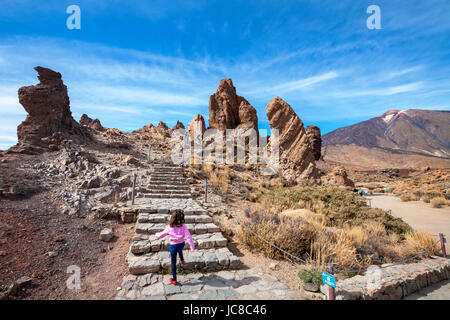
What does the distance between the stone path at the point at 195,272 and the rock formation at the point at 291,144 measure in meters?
10.0

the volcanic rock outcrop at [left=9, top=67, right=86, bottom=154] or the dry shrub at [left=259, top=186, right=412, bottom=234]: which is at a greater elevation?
the volcanic rock outcrop at [left=9, top=67, right=86, bottom=154]

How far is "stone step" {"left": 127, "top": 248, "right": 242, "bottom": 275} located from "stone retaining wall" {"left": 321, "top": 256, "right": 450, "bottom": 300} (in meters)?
1.82

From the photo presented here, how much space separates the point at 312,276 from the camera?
3693 millimetres

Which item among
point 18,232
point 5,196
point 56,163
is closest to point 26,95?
point 56,163

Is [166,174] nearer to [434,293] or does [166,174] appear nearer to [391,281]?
[391,281]

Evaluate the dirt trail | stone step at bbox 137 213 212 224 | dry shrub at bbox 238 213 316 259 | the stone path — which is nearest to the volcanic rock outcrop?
stone step at bbox 137 213 212 224

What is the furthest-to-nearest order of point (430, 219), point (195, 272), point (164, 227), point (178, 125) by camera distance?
point (178, 125) → point (430, 219) → point (164, 227) → point (195, 272)

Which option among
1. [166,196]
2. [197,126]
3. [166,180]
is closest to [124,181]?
[166,196]

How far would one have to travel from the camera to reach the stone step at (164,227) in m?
5.21

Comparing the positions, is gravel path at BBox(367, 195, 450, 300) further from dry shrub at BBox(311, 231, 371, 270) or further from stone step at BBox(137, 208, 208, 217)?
stone step at BBox(137, 208, 208, 217)

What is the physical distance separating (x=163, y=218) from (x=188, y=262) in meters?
2.16

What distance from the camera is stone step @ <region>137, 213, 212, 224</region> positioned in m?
5.80

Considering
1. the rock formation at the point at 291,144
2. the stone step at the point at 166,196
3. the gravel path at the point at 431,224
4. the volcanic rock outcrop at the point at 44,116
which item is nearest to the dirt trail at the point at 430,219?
the gravel path at the point at 431,224
